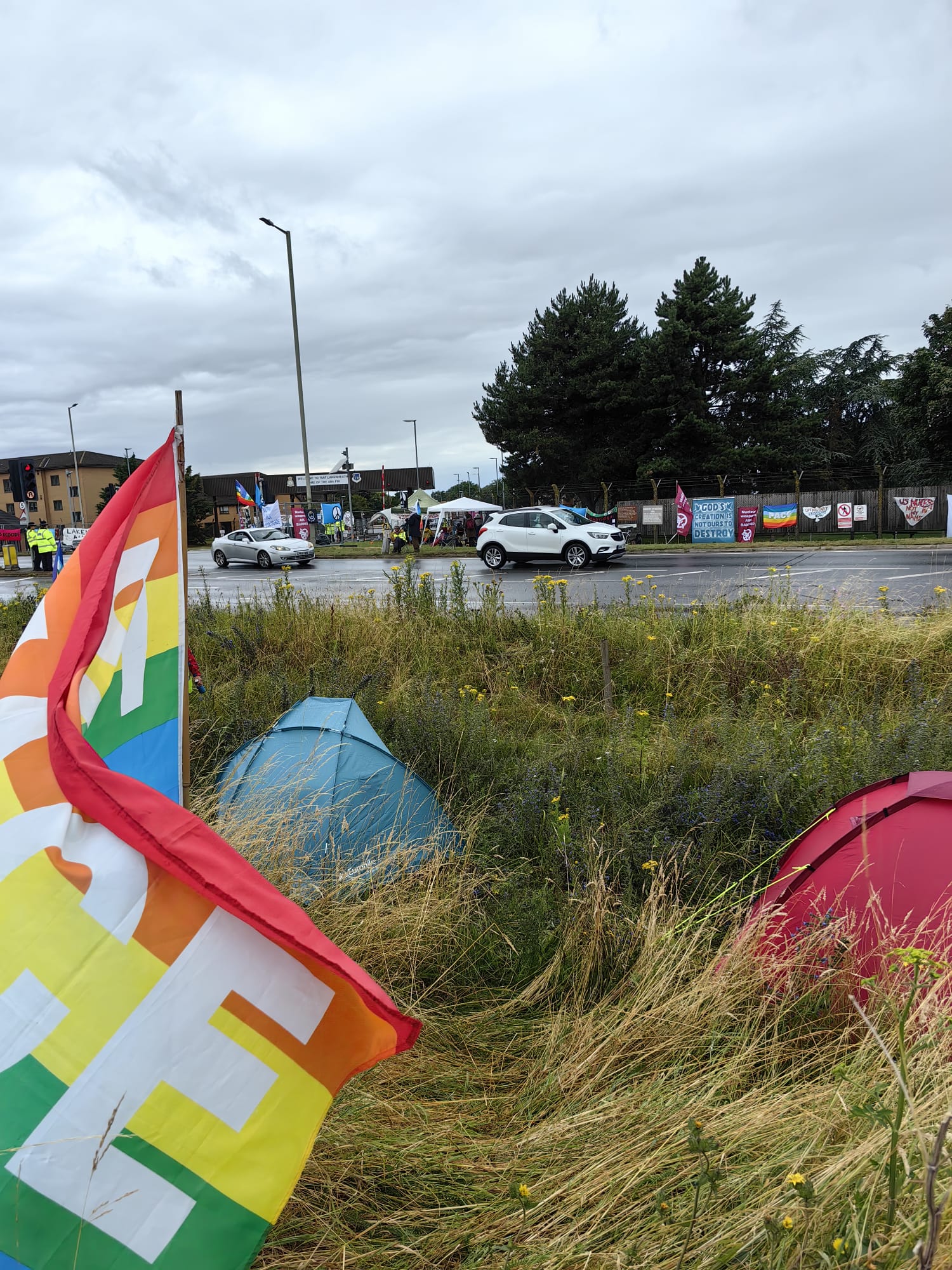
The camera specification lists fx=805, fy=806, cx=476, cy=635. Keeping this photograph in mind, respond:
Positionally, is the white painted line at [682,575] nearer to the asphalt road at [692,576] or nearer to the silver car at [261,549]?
the asphalt road at [692,576]

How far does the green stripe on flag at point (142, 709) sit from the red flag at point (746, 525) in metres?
27.1

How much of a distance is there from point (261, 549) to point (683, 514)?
47.7ft

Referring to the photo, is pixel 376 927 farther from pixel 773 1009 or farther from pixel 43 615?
pixel 43 615

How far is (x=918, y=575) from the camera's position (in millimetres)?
13742

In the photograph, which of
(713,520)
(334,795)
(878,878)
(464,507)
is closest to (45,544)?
(464,507)

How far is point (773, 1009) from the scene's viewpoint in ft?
8.46

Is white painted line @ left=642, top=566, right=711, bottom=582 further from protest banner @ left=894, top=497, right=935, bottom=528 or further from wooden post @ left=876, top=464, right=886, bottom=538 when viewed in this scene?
protest banner @ left=894, top=497, right=935, bottom=528

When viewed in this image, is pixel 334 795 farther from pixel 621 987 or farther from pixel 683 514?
pixel 683 514

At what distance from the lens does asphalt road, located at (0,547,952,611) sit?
34.8ft

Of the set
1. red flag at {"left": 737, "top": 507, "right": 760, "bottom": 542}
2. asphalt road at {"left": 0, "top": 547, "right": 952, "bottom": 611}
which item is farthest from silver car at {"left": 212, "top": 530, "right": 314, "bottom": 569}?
red flag at {"left": 737, "top": 507, "right": 760, "bottom": 542}

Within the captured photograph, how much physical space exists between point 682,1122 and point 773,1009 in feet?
2.34

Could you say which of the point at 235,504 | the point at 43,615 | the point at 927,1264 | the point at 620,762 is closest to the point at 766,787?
the point at 620,762

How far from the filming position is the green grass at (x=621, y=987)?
69.9 inches

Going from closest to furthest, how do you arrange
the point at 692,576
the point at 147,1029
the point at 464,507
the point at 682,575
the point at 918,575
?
the point at 147,1029 < the point at 918,575 < the point at 692,576 < the point at 682,575 < the point at 464,507
